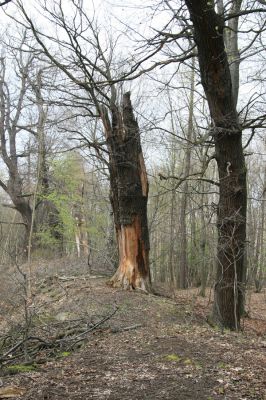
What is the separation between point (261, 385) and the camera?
4.29 m

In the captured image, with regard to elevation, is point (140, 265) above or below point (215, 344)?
above

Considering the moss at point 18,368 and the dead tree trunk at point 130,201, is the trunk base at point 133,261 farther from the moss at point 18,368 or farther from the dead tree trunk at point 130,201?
the moss at point 18,368

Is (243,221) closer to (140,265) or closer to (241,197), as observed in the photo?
(241,197)

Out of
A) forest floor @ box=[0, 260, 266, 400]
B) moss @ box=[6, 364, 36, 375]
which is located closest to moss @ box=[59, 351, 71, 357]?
forest floor @ box=[0, 260, 266, 400]

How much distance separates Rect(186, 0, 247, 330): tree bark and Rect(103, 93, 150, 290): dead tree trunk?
2.80 meters

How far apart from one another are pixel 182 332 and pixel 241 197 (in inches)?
113

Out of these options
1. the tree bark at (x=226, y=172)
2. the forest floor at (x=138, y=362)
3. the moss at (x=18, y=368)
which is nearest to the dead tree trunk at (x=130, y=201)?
the forest floor at (x=138, y=362)

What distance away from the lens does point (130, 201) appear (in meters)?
10.8

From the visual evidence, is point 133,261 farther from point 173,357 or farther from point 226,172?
point 173,357

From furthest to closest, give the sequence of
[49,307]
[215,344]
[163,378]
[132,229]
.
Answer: [132,229]
[49,307]
[215,344]
[163,378]

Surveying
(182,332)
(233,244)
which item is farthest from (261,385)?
(233,244)

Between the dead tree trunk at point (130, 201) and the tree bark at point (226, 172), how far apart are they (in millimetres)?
2803

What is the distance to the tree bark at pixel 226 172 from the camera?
7242 millimetres

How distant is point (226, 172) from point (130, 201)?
3.37 m
